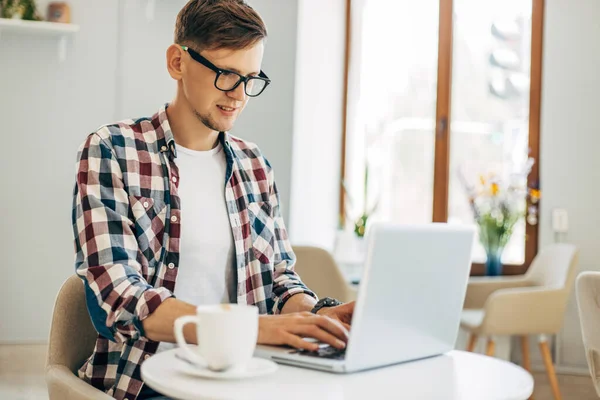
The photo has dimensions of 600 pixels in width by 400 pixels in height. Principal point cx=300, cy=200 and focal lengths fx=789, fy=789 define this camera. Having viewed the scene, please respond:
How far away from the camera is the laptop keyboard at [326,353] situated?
1.21 m

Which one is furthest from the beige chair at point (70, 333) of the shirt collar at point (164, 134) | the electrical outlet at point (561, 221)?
the electrical outlet at point (561, 221)

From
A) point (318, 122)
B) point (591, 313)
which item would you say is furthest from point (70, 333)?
point (318, 122)

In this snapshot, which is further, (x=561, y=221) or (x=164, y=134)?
(x=561, y=221)

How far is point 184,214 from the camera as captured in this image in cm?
159

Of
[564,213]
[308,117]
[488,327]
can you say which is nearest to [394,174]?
[308,117]

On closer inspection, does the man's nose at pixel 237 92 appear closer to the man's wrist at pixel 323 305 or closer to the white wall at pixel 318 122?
the man's wrist at pixel 323 305

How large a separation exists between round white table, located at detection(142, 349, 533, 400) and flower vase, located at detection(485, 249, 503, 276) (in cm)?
314

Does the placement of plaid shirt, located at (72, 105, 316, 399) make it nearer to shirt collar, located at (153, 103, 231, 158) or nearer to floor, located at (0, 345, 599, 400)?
shirt collar, located at (153, 103, 231, 158)

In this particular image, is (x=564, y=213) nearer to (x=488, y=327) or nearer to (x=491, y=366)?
(x=488, y=327)

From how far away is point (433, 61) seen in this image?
464cm

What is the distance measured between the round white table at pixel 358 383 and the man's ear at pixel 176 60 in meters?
0.68

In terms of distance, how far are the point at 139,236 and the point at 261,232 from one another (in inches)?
12.4

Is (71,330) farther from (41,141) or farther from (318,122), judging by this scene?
(318,122)

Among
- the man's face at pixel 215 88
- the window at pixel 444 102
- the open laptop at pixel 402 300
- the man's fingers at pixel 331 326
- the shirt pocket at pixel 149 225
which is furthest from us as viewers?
the window at pixel 444 102
